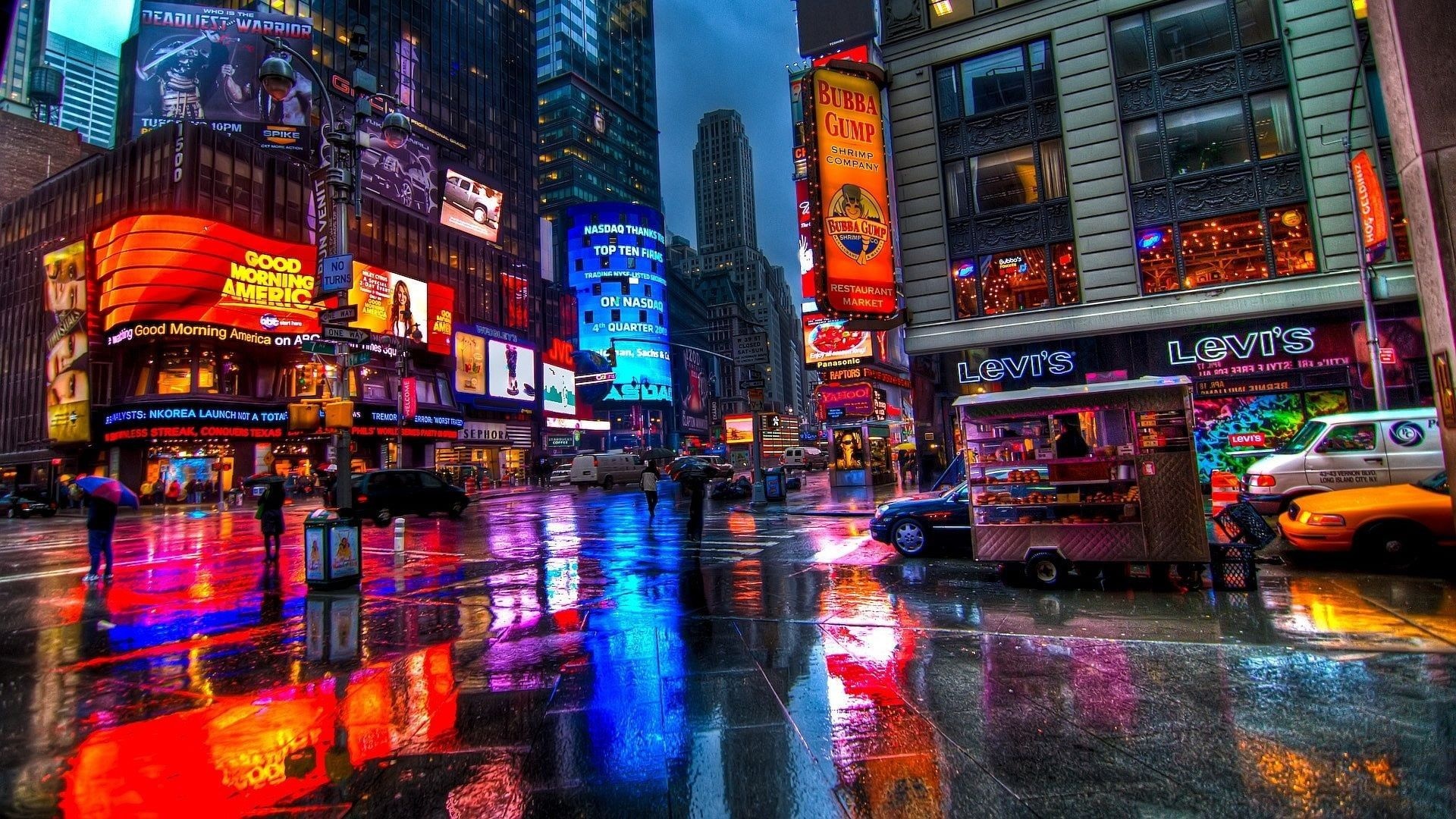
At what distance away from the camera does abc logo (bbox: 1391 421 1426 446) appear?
10812 millimetres

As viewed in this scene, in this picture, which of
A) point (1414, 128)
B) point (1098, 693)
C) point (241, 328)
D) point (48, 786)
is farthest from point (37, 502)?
point (1414, 128)

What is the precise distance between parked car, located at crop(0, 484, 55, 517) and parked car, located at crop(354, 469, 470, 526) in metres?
24.0

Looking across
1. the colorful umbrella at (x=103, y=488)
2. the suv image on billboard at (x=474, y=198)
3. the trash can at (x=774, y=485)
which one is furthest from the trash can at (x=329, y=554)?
the suv image on billboard at (x=474, y=198)

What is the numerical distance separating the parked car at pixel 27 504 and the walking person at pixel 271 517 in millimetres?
30386

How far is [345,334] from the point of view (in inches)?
476

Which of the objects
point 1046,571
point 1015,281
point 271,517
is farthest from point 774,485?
point 1046,571

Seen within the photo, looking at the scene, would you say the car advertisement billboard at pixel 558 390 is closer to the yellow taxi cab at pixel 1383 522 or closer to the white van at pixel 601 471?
the white van at pixel 601 471

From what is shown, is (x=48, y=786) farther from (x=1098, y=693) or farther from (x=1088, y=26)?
(x=1088, y=26)

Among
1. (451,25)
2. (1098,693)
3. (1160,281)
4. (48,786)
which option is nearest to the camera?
(48,786)

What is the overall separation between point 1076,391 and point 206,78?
6606cm

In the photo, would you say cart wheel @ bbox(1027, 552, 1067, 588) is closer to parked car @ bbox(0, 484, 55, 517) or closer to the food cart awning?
the food cart awning

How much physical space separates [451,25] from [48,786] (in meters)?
92.7

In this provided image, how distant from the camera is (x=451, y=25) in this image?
78.1 metres

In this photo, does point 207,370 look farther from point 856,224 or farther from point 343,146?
point 856,224
